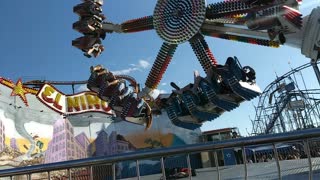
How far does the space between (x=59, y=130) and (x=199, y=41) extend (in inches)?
776

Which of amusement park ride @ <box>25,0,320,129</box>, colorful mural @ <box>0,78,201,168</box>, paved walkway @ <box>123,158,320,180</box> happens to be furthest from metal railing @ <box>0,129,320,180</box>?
colorful mural @ <box>0,78,201,168</box>

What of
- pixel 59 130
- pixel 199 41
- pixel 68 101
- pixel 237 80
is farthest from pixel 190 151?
pixel 68 101

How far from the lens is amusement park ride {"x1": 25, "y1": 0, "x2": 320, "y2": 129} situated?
7586 millimetres

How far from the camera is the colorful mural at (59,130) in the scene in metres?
23.3

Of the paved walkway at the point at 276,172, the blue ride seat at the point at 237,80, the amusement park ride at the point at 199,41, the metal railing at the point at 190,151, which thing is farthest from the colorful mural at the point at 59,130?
the metal railing at the point at 190,151

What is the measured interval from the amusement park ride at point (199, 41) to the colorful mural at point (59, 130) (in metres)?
9.01

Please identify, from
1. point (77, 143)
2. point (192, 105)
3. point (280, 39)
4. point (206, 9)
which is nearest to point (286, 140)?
point (280, 39)

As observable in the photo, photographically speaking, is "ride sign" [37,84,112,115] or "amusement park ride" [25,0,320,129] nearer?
"amusement park ride" [25,0,320,129]

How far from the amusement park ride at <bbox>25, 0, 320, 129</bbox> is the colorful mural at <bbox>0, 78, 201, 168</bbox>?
29.6ft

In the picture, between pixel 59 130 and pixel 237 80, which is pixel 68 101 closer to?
pixel 59 130

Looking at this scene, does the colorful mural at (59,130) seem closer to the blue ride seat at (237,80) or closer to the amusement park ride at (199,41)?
the amusement park ride at (199,41)

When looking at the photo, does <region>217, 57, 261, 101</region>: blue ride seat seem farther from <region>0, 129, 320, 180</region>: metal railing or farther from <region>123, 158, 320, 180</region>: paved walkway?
<region>0, 129, 320, 180</region>: metal railing

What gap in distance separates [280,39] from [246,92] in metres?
1.39

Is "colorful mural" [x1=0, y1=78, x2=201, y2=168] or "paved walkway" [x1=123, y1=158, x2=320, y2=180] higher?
"colorful mural" [x1=0, y1=78, x2=201, y2=168]
